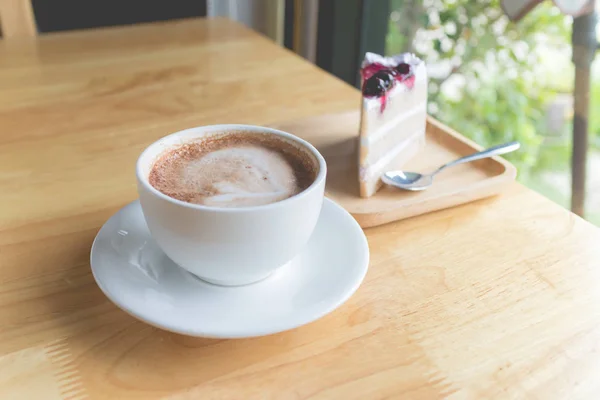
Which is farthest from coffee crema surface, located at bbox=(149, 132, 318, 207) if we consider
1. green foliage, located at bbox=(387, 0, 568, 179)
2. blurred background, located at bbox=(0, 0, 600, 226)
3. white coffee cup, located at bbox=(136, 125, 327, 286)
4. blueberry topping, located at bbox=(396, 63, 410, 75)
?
green foliage, located at bbox=(387, 0, 568, 179)

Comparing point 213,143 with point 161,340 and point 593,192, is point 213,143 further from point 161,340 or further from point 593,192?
point 593,192

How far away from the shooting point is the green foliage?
1721 mm

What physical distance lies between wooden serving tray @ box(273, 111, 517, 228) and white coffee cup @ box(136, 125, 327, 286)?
0.17 metres

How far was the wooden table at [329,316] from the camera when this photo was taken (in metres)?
0.46

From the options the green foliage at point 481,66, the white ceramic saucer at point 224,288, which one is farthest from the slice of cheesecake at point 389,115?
the green foliage at point 481,66

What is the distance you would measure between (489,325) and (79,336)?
0.35 m

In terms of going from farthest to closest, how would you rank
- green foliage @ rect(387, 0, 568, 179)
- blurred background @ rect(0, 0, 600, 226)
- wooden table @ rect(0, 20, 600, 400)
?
green foliage @ rect(387, 0, 568, 179)
blurred background @ rect(0, 0, 600, 226)
wooden table @ rect(0, 20, 600, 400)

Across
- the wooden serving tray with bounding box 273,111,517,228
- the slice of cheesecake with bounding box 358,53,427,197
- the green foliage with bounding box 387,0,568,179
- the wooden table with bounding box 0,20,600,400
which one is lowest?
the green foliage with bounding box 387,0,568,179

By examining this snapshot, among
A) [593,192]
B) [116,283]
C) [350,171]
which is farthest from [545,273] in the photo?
[593,192]

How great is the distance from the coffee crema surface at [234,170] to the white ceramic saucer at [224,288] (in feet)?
0.24

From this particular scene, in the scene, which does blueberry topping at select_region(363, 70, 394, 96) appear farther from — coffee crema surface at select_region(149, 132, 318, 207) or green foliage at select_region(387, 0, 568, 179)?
green foliage at select_region(387, 0, 568, 179)

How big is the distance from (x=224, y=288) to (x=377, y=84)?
34 centimetres

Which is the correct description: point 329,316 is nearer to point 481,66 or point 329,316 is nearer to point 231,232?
point 231,232

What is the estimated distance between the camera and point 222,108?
95cm
